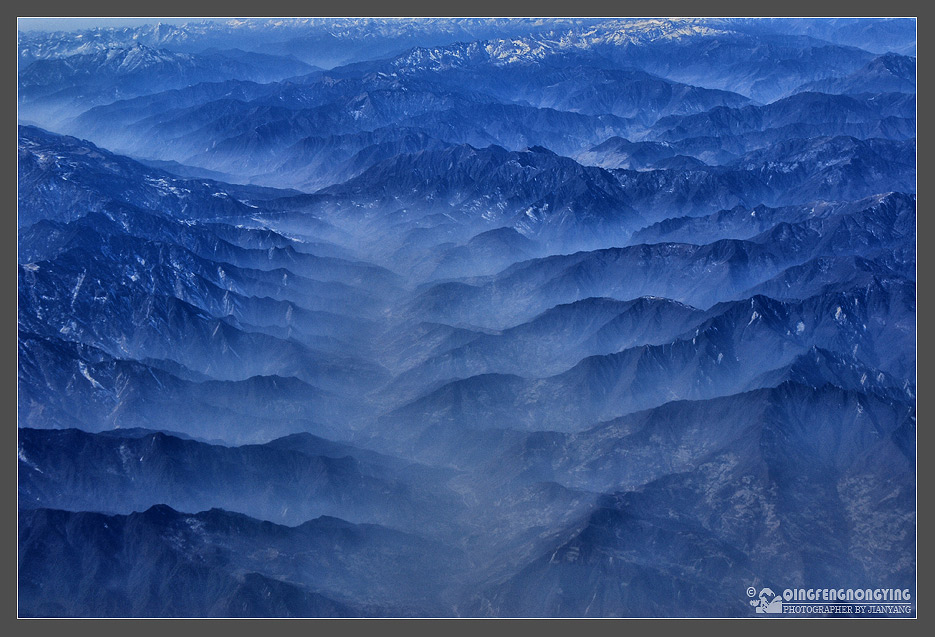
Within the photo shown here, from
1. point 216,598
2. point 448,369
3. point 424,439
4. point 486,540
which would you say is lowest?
point 216,598

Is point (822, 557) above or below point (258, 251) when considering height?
below

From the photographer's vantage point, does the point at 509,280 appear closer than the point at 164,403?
No

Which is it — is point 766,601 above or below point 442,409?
below

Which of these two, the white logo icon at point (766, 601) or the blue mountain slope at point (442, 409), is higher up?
the blue mountain slope at point (442, 409)

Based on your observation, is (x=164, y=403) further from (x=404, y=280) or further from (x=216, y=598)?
(x=404, y=280)

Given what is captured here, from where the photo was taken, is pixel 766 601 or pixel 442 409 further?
pixel 442 409

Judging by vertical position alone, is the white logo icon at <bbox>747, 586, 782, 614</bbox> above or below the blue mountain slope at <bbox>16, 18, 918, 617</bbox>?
below

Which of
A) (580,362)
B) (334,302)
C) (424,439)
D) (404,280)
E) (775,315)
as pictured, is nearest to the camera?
(424,439)

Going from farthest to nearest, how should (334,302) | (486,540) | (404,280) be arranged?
(404,280) → (334,302) → (486,540)

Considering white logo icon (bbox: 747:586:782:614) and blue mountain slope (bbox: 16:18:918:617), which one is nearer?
white logo icon (bbox: 747:586:782:614)

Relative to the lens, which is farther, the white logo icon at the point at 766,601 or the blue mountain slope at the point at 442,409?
the blue mountain slope at the point at 442,409

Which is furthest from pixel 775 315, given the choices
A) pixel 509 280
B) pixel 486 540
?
pixel 486 540
